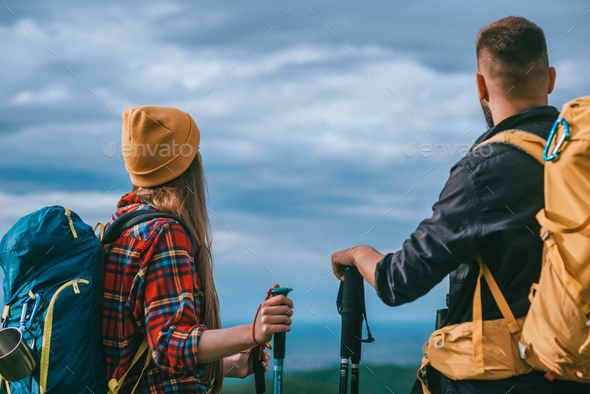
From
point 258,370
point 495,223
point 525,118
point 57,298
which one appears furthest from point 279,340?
point 525,118

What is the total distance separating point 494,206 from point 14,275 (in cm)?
243

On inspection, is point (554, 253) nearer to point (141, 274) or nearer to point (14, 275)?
point (141, 274)

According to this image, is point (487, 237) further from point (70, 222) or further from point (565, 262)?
point (70, 222)

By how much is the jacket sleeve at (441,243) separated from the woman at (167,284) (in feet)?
2.01

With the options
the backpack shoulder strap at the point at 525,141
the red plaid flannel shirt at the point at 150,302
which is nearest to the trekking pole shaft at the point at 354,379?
the red plaid flannel shirt at the point at 150,302

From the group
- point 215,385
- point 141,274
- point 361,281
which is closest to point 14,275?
point 141,274

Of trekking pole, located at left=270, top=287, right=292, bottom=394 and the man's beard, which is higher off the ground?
the man's beard

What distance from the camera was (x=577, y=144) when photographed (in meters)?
2.06

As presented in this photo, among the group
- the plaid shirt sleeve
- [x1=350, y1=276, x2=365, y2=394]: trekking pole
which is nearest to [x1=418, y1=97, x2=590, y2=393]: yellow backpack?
[x1=350, y1=276, x2=365, y2=394]: trekking pole

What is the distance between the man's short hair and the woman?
5.69ft

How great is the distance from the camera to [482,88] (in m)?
2.81

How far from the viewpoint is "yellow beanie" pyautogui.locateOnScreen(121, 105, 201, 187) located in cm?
291

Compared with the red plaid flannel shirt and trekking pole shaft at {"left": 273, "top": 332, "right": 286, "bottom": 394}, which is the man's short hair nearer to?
trekking pole shaft at {"left": 273, "top": 332, "right": 286, "bottom": 394}

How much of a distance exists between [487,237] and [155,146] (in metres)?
1.92
